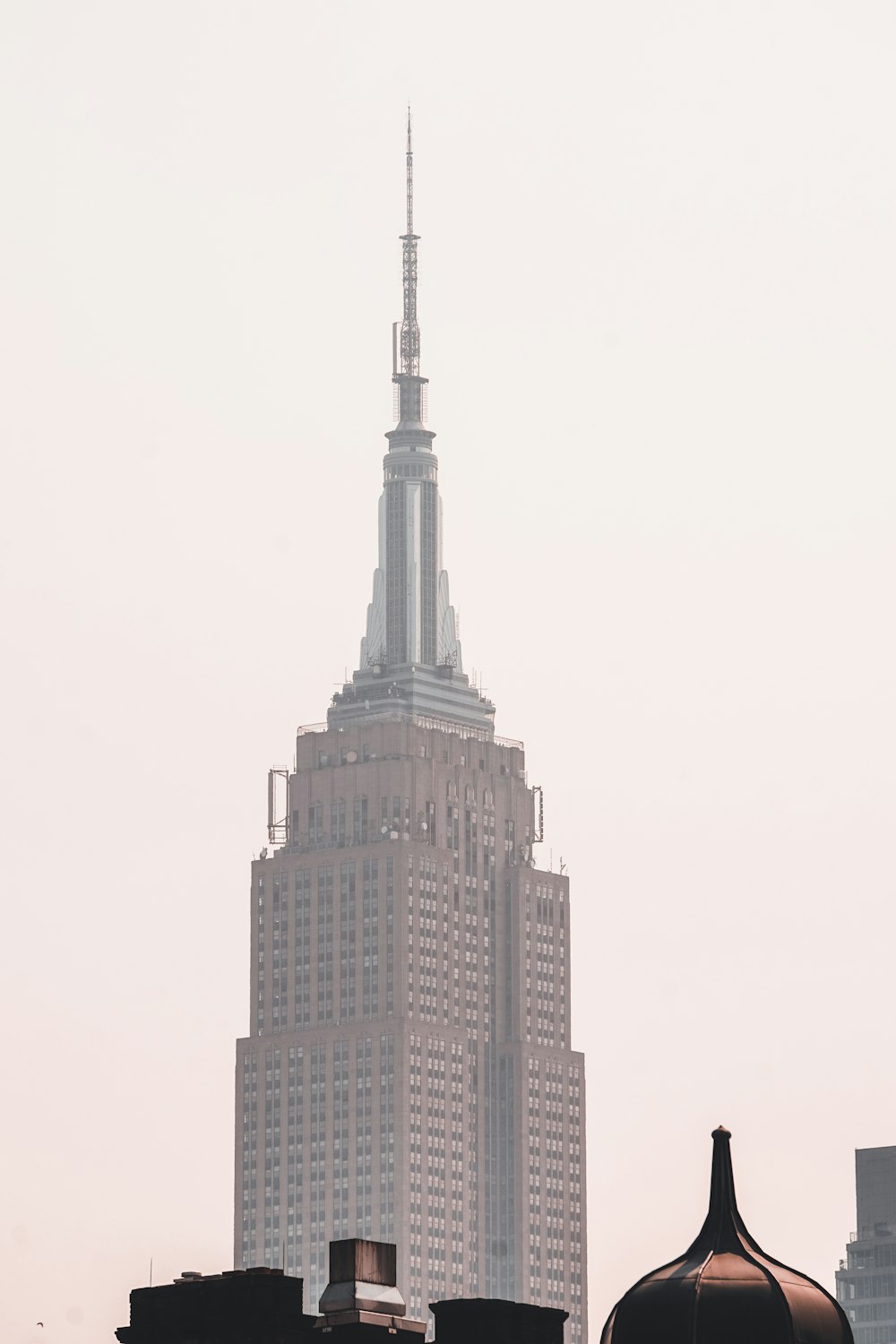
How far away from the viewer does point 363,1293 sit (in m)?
133

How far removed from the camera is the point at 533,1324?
411ft

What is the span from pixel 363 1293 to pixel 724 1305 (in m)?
25.7

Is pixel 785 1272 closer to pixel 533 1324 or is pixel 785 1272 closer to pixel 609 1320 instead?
pixel 609 1320

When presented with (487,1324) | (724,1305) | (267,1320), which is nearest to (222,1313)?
(267,1320)

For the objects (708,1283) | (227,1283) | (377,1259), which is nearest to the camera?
(708,1283)

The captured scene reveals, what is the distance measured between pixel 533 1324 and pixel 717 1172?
14.7m

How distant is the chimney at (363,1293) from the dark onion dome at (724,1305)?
17.3 m

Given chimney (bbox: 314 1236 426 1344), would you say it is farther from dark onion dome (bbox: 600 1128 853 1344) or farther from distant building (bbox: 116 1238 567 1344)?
dark onion dome (bbox: 600 1128 853 1344)

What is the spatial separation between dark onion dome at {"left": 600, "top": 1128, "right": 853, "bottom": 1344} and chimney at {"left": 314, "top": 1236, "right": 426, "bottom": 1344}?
17325 mm

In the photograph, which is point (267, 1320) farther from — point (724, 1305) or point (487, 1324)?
point (724, 1305)

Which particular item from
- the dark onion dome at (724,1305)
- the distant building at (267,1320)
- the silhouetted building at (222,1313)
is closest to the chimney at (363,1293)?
the distant building at (267,1320)

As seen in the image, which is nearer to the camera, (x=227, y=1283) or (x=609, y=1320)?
(x=609, y=1320)

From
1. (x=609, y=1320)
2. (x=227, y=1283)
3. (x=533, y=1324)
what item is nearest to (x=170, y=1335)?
(x=227, y=1283)

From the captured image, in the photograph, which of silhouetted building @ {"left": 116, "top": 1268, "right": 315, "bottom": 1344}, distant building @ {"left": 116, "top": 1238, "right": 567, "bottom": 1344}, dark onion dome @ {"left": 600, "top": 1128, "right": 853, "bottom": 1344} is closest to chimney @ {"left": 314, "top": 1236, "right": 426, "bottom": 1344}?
distant building @ {"left": 116, "top": 1238, "right": 567, "bottom": 1344}
